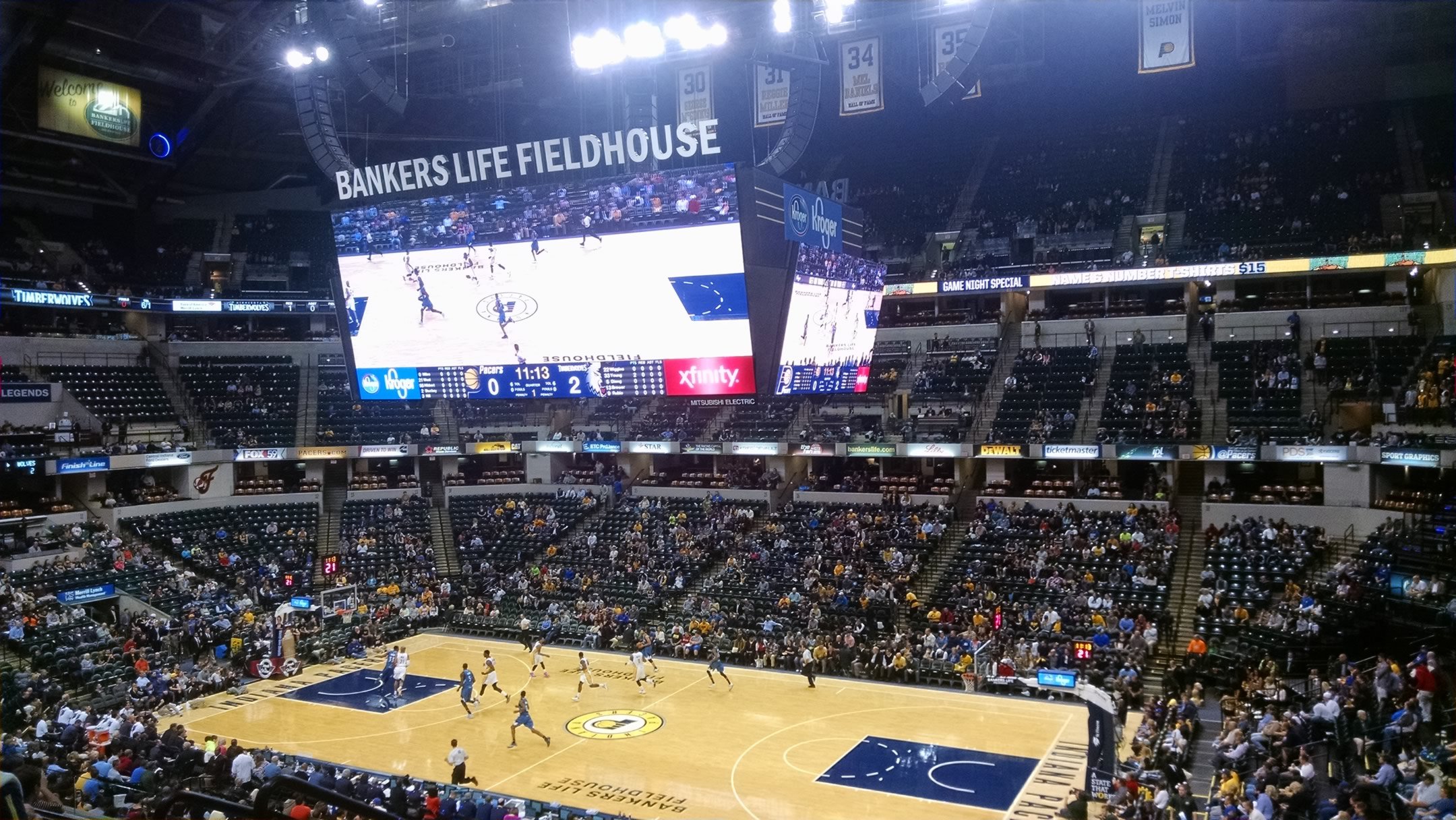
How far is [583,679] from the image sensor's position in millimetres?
23781

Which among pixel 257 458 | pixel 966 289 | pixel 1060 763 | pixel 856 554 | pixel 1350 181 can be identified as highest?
pixel 1350 181

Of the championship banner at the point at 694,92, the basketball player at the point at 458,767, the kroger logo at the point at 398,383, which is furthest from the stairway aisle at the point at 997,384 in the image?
the basketball player at the point at 458,767

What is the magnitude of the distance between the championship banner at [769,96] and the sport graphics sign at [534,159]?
54.7 feet

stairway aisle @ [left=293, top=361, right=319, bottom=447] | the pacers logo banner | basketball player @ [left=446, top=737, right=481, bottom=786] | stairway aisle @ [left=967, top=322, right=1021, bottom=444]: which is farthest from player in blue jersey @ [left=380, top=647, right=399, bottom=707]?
the pacers logo banner

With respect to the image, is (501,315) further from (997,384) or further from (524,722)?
(997,384)

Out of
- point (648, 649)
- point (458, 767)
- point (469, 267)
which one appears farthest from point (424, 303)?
point (648, 649)

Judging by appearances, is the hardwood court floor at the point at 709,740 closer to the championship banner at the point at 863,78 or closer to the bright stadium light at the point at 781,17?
the bright stadium light at the point at 781,17

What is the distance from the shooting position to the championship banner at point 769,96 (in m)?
33.0

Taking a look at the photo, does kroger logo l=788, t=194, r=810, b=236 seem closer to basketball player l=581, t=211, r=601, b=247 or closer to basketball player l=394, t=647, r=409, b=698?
basketball player l=581, t=211, r=601, b=247

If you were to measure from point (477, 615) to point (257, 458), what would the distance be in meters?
11.3

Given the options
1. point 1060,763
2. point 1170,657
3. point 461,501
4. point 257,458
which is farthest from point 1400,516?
point 257,458

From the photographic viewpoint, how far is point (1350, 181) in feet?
110

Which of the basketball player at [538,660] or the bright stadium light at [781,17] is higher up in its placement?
the bright stadium light at [781,17]

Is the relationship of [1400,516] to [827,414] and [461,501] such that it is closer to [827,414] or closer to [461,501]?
[827,414]
